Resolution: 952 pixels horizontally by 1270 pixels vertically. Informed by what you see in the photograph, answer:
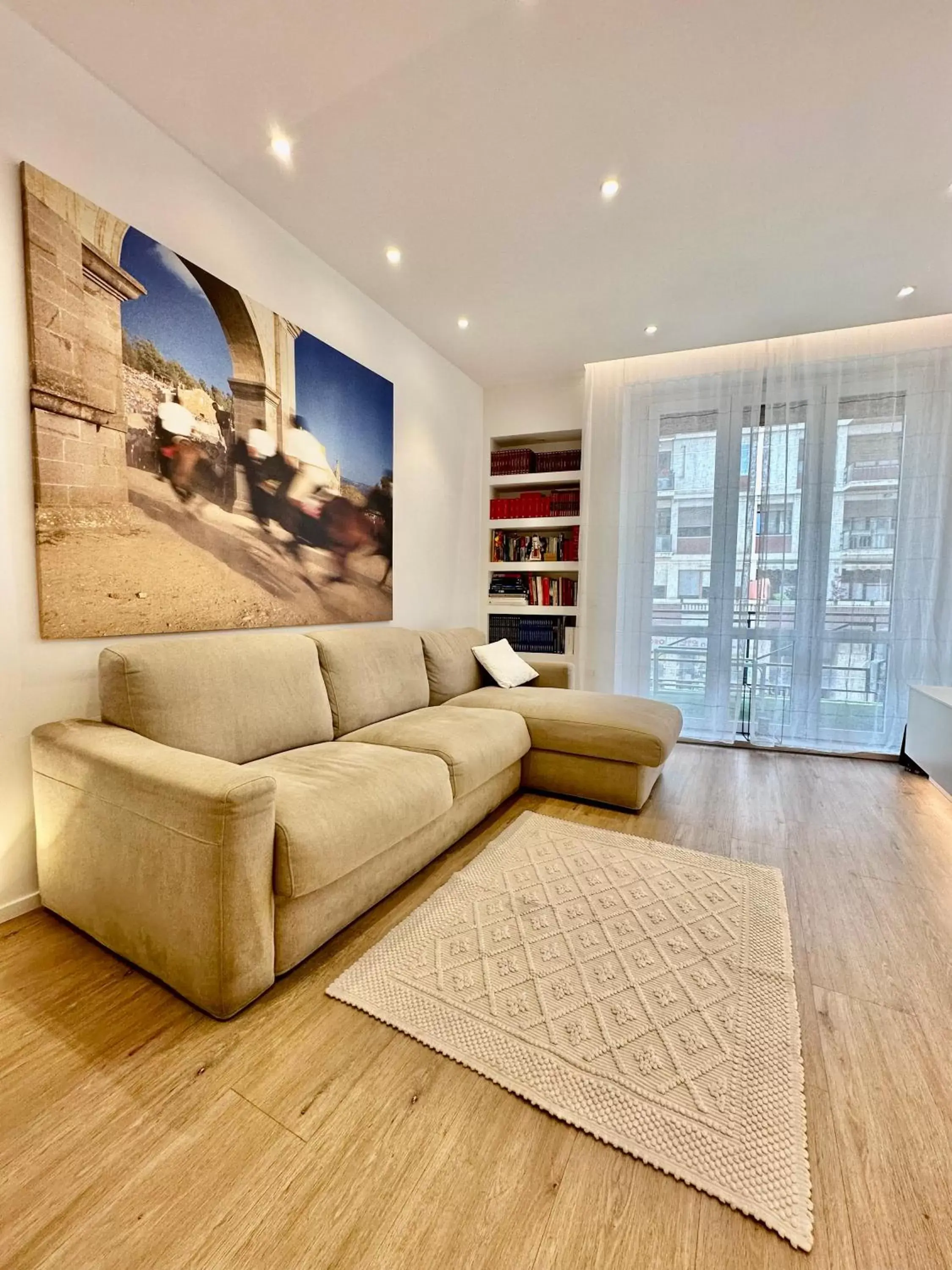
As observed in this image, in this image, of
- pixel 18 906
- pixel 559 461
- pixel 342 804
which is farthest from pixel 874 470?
pixel 18 906

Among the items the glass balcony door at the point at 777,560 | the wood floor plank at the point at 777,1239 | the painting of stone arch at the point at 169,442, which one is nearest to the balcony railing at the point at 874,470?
the glass balcony door at the point at 777,560

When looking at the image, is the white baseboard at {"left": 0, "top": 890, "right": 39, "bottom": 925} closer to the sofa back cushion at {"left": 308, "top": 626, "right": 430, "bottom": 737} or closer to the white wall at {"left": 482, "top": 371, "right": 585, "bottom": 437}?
the sofa back cushion at {"left": 308, "top": 626, "right": 430, "bottom": 737}

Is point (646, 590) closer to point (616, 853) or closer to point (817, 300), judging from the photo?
point (817, 300)

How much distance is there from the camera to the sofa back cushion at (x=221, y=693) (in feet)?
5.52

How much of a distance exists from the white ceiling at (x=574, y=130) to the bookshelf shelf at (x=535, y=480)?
131 centimetres

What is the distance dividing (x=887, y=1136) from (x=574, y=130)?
2910mm

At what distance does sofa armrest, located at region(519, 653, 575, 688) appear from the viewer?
348 cm

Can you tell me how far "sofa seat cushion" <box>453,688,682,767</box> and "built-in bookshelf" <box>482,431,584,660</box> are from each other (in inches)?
48.1

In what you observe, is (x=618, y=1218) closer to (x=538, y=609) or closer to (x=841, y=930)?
(x=841, y=930)

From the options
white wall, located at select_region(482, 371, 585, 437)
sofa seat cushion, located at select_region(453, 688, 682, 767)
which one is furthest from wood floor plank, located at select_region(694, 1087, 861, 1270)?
white wall, located at select_region(482, 371, 585, 437)

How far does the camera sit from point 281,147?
6.41 ft

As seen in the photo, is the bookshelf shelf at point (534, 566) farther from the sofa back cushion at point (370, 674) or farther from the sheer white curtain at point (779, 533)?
the sofa back cushion at point (370, 674)

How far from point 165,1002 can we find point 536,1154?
0.96 m

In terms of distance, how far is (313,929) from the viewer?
1462mm
